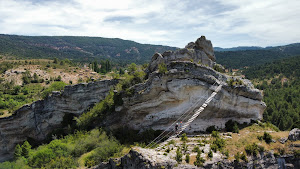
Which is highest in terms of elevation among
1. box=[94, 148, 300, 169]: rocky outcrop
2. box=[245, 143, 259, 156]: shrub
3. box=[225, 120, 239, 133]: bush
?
box=[225, 120, 239, 133]: bush

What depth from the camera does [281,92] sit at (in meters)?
81.6

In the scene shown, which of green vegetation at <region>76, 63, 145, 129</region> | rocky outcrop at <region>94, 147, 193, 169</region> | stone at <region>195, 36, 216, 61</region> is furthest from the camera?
stone at <region>195, 36, 216, 61</region>

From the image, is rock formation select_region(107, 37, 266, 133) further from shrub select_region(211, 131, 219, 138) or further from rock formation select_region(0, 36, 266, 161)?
shrub select_region(211, 131, 219, 138)

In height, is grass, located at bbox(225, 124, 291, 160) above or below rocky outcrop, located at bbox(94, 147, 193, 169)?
above

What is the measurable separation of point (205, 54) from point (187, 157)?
24.3 meters

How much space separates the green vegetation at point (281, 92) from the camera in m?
54.3

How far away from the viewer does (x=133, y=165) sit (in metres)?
19.4

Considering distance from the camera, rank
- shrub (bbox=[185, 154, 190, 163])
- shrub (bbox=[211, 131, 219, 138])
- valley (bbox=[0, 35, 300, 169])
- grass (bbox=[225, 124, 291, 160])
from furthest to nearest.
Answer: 1. shrub (bbox=[211, 131, 219, 138])
2. grass (bbox=[225, 124, 291, 160])
3. valley (bbox=[0, 35, 300, 169])
4. shrub (bbox=[185, 154, 190, 163])

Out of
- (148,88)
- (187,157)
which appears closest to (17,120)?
(148,88)

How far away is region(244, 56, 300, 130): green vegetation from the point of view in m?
54.3

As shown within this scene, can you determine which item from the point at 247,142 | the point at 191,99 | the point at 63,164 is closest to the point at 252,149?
the point at 247,142

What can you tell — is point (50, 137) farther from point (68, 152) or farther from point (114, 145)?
point (114, 145)

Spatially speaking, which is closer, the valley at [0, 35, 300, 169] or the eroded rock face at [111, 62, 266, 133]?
the valley at [0, 35, 300, 169]

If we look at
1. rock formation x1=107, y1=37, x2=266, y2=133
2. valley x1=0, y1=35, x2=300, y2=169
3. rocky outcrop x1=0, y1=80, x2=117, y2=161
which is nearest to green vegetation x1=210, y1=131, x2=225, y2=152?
valley x1=0, y1=35, x2=300, y2=169
